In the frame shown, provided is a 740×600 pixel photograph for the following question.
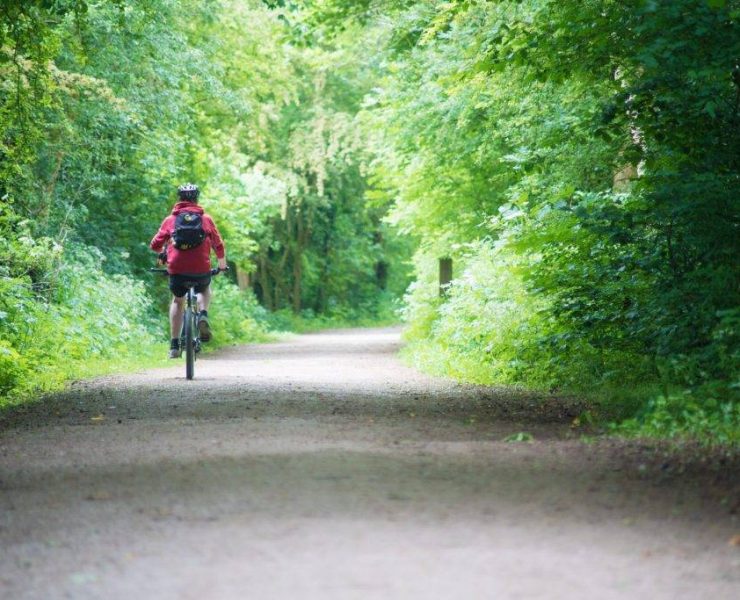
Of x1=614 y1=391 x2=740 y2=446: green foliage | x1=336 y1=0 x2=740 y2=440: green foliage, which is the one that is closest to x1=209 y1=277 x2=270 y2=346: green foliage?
x1=336 y1=0 x2=740 y2=440: green foliage

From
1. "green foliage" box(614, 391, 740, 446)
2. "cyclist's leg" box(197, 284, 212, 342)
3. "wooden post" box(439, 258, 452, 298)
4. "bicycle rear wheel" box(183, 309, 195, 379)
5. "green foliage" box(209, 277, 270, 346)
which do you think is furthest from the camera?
"green foliage" box(209, 277, 270, 346)

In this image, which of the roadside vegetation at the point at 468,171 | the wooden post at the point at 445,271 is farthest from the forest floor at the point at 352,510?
the wooden post at the point at 445,271

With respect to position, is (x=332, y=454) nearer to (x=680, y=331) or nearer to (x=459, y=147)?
(x=680, y=331)

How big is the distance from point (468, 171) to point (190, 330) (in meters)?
10.0

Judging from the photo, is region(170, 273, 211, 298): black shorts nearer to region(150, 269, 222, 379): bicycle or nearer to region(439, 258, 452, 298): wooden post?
region(150, 269, 222, 379): bicycle

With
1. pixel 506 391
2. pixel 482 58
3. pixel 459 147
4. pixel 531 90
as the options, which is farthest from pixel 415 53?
pixel 506 391

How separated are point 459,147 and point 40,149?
7666 millimetres

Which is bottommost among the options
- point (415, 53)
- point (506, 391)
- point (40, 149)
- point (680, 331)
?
point (506, 391)

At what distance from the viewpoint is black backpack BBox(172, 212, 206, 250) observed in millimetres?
13381

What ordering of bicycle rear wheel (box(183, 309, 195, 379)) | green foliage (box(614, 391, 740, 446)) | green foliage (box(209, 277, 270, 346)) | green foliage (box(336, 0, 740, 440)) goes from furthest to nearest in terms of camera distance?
1. green foliage (box(209, 277, 270, 346))
2. bicycle rear wheel (box(183, 309, 195, 379))
3. green foliage (box(336, 0, 740, 440))
4. green foliage (box(614, 391, 740, 446))

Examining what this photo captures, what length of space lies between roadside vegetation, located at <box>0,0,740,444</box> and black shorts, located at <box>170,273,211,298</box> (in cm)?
184

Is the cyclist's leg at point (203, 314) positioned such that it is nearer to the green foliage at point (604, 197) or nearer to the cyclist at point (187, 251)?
the cyclist at point (187, 251)

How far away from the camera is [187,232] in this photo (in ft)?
43.9

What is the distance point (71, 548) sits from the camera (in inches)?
186
